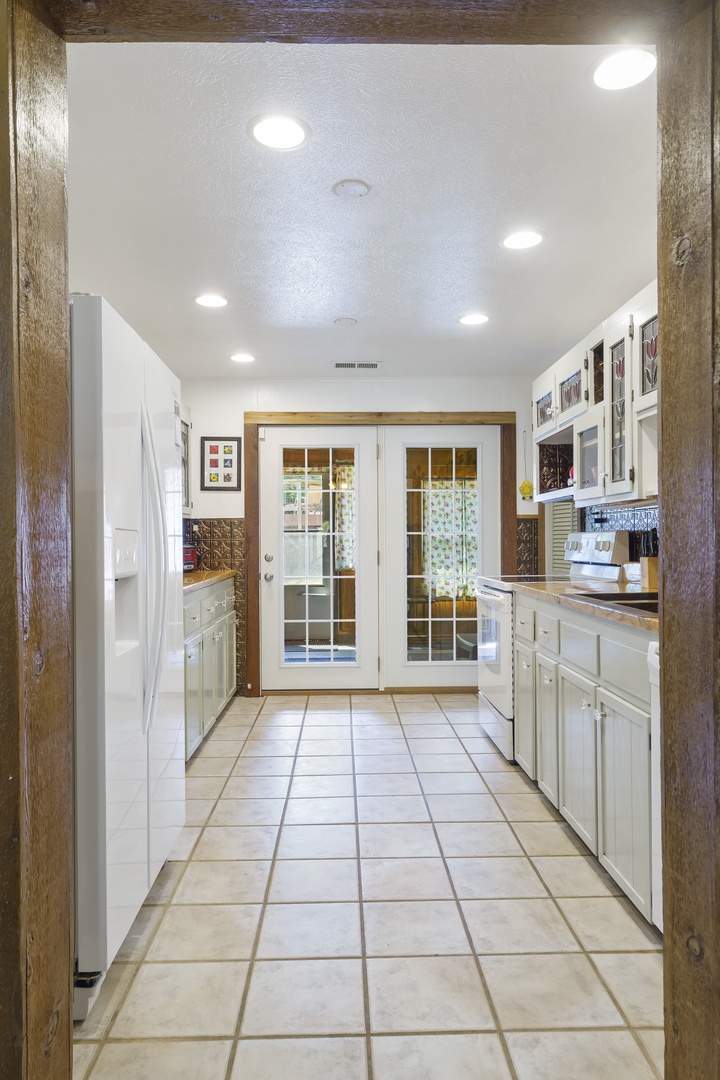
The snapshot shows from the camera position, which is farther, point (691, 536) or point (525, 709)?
point (525, 709)

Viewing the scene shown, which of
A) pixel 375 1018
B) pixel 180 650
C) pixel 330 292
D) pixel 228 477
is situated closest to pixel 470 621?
pixel 228 477

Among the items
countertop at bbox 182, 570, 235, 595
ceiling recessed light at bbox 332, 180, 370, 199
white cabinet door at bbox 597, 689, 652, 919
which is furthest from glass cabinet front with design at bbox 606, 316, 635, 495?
countertop at bbox 182, 570, 235, 595

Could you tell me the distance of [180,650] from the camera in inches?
97.8

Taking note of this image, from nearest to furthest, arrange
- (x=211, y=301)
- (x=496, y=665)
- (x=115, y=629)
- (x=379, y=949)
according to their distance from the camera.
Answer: (x=115, y=629), (x=379, y=949), (x=211, y=301), (x=496, y=665)

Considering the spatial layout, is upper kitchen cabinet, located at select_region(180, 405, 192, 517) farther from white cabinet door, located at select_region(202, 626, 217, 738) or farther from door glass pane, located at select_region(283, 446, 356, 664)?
white cabinet door, located at select_region(202, 626, 217, 738)

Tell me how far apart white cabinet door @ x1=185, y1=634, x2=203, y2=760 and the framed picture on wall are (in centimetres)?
173

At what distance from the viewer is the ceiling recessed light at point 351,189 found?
2311 millimetres

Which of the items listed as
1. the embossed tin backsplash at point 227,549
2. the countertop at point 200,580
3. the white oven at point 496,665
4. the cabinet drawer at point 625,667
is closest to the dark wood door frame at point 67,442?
the cabinet drawer at point 625,667

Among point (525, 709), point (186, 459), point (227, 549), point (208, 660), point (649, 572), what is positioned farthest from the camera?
point (227, 549)

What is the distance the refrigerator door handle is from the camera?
6.76 ft

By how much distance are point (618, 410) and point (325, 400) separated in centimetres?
263

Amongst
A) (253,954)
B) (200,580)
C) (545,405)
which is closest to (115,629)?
(253,954)

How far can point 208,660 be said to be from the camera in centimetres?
398

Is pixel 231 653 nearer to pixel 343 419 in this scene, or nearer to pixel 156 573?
pixel 343 419
